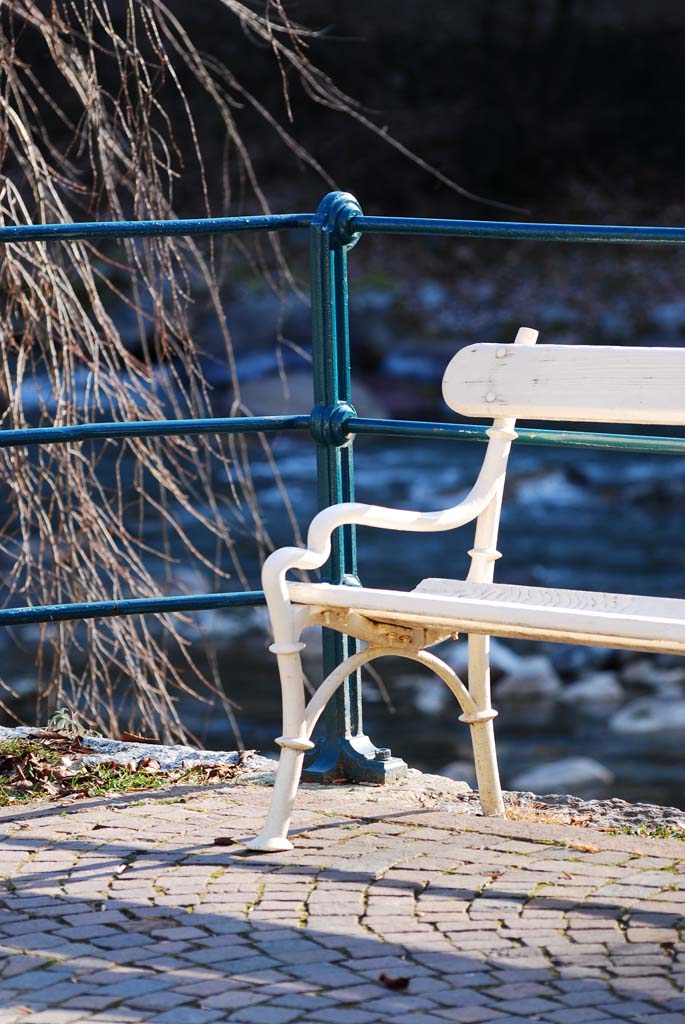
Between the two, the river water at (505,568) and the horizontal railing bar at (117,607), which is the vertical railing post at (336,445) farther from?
the river water at (505,568)

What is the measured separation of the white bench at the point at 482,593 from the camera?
135 inches

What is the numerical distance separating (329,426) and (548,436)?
0.59 m

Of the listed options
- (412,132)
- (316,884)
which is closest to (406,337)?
(412,132)

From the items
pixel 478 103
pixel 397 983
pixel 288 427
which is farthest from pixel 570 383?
pixel 478 103

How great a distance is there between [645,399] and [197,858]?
1374mm

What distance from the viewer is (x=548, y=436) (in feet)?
12.9

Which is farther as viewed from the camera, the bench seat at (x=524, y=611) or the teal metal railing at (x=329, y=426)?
the teal metal railing at (x=329, y=426)

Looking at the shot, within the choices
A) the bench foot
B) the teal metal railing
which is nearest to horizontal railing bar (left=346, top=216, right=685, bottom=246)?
the teal metal railing

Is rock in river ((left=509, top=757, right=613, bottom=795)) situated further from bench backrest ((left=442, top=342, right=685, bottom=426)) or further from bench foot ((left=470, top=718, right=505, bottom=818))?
bench backrest ((left=442, top=342, right=685, bottom=426))

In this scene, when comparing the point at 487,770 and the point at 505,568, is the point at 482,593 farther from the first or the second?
the point at 505,568

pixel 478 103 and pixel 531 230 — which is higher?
pixel 478 103

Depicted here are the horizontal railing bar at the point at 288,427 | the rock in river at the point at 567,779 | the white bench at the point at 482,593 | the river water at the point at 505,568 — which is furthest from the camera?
the river water at the point at 505,568

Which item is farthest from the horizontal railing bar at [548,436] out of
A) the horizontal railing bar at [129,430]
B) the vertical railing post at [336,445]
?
the horizontal railing bar at [129,430]

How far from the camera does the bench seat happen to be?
10.5 ft
